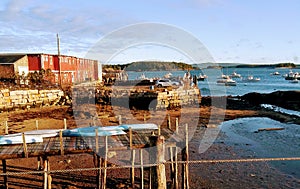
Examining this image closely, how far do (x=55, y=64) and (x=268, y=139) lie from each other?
31.4 meters

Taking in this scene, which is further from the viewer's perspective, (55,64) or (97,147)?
(55,64)

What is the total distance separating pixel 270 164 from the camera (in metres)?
16.3

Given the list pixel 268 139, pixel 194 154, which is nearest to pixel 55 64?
pixel 194 154

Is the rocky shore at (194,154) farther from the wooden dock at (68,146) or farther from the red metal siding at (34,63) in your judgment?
the red metal siding at (34,63)

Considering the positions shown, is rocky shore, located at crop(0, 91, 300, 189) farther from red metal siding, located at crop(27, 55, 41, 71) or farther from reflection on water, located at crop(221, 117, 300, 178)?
red metal siding, located at crop(27, 55, 41, 71)

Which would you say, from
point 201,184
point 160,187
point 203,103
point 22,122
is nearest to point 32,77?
point 22,122

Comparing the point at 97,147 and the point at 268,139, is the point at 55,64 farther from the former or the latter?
the point at 97,147

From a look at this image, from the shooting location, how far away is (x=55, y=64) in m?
41.3

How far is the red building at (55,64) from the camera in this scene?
37.7 metres

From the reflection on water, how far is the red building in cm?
2573

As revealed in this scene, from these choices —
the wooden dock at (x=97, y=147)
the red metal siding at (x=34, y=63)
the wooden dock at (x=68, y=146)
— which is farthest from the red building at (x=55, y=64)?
the wooden dock at (x=97, y=147)

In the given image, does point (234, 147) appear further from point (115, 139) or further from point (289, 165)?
point (115, 139)

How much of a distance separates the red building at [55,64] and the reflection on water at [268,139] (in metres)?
25.7

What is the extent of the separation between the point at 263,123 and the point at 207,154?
535 inches
